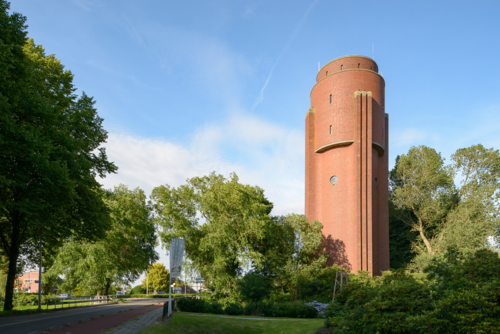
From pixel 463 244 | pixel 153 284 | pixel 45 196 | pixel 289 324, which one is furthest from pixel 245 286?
pixel 153 284

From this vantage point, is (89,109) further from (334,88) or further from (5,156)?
(334,88)

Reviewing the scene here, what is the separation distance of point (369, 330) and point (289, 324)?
302 inches

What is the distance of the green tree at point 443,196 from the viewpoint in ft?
117

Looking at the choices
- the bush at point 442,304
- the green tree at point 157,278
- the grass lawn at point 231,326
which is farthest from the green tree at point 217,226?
the green tree at point 157,278

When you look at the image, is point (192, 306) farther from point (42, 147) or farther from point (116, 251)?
point (116, 251)

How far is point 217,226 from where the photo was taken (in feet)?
95.9

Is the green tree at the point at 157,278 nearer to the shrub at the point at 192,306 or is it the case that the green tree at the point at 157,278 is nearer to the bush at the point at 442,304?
the shrub at the point at 192,306

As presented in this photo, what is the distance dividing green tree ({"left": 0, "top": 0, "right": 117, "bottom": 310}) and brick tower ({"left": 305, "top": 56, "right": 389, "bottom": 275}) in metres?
21.9

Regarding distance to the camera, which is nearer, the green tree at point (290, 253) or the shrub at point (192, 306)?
the shrub at point (192, 306)

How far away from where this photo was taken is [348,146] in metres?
35.5

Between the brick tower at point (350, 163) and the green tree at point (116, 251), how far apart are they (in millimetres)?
19337

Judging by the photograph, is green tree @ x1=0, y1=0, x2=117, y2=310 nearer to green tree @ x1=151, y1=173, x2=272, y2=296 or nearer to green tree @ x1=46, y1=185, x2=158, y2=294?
green tree @ x1=46, y1=185, x2=158, y2=294

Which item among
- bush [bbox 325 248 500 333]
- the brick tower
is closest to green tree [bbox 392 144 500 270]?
the brick tower

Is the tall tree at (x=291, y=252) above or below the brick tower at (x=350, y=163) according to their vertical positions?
below
